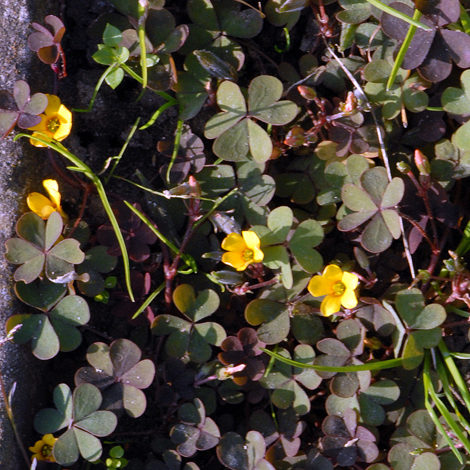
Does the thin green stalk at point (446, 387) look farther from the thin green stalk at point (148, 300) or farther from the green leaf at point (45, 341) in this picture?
the green leaf at point (45, 341)

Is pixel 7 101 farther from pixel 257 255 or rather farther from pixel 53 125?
pixel 257 255

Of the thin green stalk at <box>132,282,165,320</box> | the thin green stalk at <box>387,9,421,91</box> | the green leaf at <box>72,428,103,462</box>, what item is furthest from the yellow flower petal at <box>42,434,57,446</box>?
the thin green stalk at <box>387,9,421,91</box>

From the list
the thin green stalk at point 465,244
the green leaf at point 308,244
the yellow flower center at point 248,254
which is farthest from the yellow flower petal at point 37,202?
the thin green stalk at point 465,244

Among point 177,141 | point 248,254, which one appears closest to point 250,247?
point 248,254

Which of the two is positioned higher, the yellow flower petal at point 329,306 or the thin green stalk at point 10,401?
the yellow flower petal at point 329,306

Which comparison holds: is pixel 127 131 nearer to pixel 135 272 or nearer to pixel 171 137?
pixel 171 137

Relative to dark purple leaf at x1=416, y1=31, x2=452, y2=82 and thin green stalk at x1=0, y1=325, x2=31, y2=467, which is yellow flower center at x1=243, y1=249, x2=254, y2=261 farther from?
dark purple leaf at x1=416, y1=31, x2=452, y2=82
